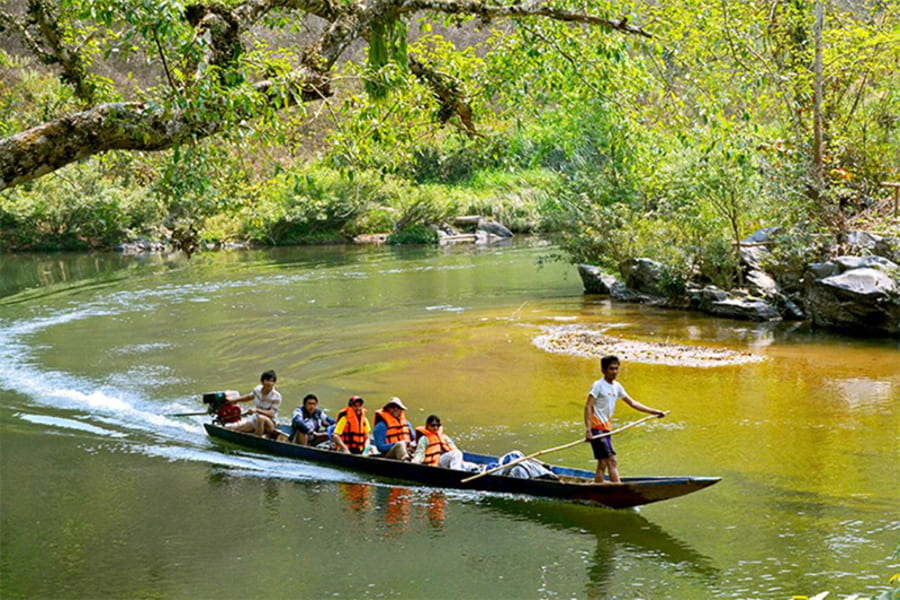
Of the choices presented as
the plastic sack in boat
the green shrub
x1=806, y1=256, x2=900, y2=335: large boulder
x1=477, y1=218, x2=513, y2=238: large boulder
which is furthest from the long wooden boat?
x1=477, y1=218, x2=513, y2=238: large boulder

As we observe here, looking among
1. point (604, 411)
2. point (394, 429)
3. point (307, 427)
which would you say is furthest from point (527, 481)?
point (307, 427)

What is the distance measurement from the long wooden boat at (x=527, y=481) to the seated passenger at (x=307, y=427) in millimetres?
230

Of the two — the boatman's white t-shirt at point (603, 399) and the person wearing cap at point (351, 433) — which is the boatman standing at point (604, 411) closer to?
the boatman's white t-shirt at point (603, 399)

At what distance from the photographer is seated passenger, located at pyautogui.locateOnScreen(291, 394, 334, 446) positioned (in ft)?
39.3

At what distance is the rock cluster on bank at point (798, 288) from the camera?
60.3ft

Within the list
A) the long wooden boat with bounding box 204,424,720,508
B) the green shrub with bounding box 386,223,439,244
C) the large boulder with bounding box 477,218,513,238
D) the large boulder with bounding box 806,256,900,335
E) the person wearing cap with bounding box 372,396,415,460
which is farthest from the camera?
the large boulder with bounding box 477,218,513,238

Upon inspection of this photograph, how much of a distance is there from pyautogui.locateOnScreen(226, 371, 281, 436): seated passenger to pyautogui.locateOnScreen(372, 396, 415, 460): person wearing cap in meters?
1.89

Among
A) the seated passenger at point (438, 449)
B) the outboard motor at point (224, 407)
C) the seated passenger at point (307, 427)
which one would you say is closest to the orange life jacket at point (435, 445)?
the seated passenger at point (438, 449)

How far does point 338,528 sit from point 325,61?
463 centimetres

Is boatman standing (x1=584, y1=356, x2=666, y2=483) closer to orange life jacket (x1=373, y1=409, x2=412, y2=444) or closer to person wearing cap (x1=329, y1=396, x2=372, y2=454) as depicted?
orange life jacket (x1=373, y1=409, x2=412, y2=444)

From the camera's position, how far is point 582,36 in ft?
31.7

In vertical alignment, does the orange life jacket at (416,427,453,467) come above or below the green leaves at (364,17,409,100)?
below

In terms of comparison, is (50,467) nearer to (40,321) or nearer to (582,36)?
(582,36)

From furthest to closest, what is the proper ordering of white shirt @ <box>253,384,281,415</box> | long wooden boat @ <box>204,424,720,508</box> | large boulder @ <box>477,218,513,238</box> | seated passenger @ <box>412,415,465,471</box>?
large boulder @ <box>477,218,513,238</box>
white shirt @ <box>253,384,281,415</box>
seated passenger @ <box>412,415,465,471</box>
long wooden boat @ <box>204,424,720,508</box>
